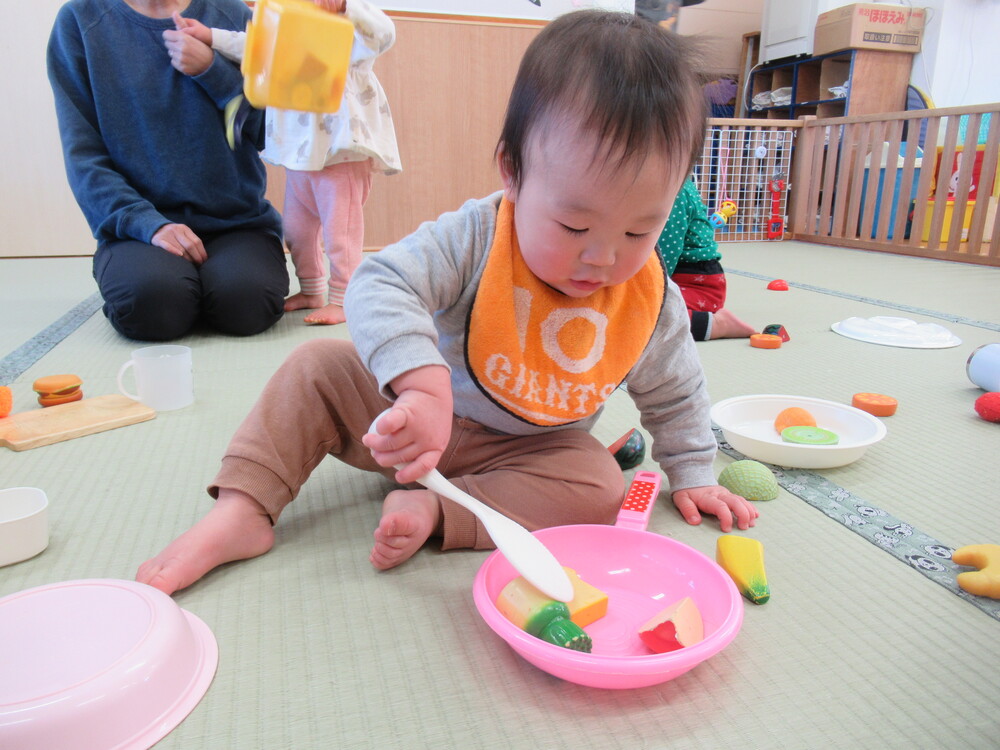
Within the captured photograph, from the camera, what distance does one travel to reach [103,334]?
1436 mm

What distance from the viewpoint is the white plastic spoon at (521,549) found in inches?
19.5

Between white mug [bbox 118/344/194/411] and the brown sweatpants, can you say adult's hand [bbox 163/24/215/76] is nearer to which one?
white mug [bbox 118/344/194/411]

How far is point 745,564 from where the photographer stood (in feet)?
1.88

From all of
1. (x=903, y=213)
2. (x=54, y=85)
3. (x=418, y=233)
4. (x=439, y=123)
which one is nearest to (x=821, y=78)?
(x=903, y=213)

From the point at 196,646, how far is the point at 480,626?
0.20m

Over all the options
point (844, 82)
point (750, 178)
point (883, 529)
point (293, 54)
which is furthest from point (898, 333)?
point (844, 82)

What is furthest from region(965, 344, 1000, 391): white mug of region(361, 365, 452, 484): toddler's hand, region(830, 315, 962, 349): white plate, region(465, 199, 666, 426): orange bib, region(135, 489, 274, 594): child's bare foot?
region(135, 489, 274, 594): child's bare foot

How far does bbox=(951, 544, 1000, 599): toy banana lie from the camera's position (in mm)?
556

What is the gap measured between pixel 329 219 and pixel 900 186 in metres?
2.28

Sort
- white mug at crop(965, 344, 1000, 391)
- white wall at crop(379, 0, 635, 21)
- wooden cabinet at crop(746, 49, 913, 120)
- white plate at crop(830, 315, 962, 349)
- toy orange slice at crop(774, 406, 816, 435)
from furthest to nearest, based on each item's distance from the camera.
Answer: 1. wooden cabinet at crop(746, 49, 913, 120)
2. white wall at crop(379, 0, 635, 21)
3. white plate at crop(830, 315, 962, 349)
4. white mug at crop(965, 344, 1000, 391)
5. toy orange slice at crop(774, 406, 816, 435)

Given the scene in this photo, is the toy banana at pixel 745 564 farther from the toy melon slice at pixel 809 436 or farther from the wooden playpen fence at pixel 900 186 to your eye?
the wooden playpen fence at pixel 900 186

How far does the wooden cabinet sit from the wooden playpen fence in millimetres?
491

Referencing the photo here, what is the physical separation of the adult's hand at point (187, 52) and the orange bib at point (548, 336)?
104cm

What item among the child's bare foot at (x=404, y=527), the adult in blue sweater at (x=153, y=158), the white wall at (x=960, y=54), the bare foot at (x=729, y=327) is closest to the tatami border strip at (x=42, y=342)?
the adult in blue sweater at (x=153, y=158)
